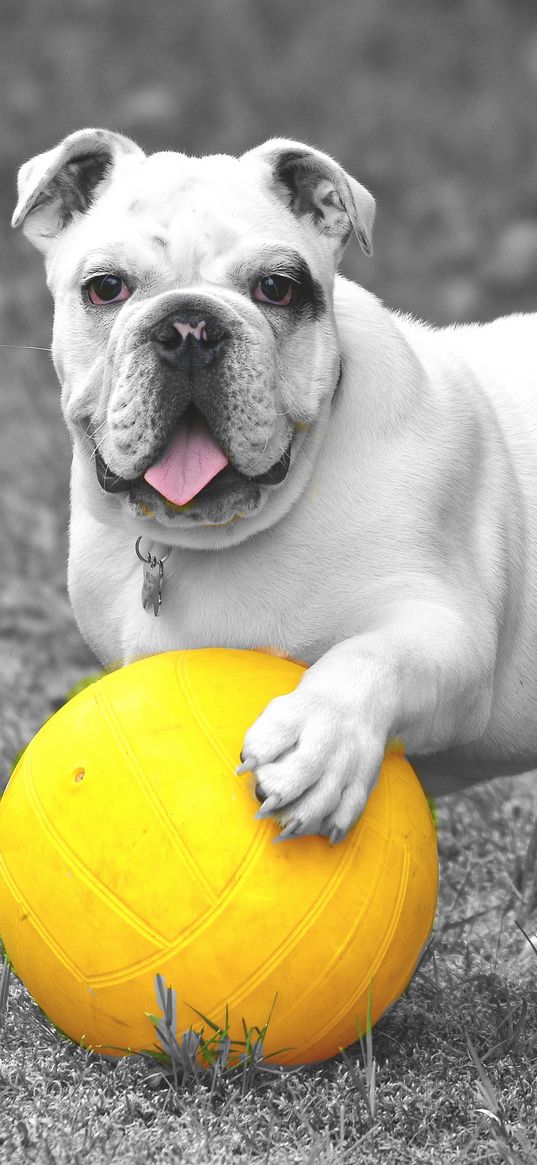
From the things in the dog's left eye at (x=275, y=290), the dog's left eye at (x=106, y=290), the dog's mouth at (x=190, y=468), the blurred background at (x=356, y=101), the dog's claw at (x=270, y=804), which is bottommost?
the blurred background at (x=356, y=101)

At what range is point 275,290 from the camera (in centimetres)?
364

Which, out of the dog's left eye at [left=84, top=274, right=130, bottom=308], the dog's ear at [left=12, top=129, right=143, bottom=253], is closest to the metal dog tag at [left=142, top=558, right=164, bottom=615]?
the dog's left eye at [left=84, top=274, right=130, bottom=308]

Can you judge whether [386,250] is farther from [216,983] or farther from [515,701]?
[216,983]

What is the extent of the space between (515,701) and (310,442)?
952mm

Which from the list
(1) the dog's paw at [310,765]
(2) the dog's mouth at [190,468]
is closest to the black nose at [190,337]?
(2) the dog's mouth at [190,468]

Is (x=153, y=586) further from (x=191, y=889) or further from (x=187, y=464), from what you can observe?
A: (x=191, y=889)

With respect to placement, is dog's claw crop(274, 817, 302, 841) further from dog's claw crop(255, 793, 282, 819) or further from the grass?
the grass

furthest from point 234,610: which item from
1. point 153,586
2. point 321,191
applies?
point 321,191

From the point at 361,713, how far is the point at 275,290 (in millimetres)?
1077

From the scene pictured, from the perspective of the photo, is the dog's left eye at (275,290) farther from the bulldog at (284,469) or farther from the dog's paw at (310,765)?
the dog's paw at (310,765)

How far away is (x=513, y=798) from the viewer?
5.62m

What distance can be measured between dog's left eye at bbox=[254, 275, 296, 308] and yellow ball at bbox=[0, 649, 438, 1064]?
0.95 meters

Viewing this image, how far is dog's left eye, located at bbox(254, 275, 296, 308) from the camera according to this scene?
3.63 m

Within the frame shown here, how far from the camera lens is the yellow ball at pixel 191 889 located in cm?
303
